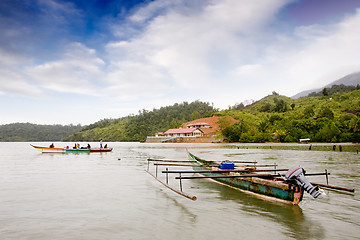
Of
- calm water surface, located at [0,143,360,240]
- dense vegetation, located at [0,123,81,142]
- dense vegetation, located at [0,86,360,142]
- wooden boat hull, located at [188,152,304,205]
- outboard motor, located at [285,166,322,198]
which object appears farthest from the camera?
dense vegetation, located at [0,123,81,142]

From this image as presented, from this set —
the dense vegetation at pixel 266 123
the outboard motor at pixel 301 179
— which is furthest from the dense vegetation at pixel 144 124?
the outboard motor at pixel 301 179

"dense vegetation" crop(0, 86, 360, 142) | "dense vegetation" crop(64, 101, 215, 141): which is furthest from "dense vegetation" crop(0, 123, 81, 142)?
"dense vegetation" crop(64, 101, 215, 141)

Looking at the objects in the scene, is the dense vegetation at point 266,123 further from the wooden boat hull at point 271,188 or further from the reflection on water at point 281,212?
the reflection on water at point 281,212

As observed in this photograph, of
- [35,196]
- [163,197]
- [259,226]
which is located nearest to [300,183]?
[259,226]

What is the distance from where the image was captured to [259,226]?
790 cm

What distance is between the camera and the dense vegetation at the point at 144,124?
5696 inches

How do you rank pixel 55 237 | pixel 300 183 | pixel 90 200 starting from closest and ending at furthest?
1. pixel 55 237
2. pixel 300 183
3. pixel 90 200

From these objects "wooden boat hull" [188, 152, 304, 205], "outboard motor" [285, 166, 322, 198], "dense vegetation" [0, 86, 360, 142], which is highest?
"dense vegetation" [0, 86, 360, 142]

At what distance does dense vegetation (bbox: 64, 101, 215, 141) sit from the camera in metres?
145

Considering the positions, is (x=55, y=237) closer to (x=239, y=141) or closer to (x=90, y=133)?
(x=239, y=141)

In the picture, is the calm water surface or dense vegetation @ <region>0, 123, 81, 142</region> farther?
dense vegetation @ <region>0, 123, 81, 142</region>

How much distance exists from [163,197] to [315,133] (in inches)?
2455

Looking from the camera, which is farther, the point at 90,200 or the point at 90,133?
the point at 90,133

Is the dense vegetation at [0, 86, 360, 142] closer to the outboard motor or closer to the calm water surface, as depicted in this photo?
the calm water surface
